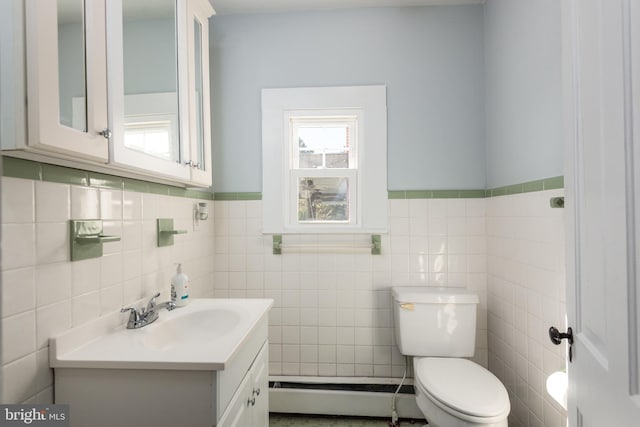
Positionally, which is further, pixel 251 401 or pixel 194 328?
pixel 194 328

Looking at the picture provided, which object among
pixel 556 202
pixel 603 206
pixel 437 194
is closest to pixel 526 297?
pixel 556 202

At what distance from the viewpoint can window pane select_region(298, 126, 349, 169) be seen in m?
2.13

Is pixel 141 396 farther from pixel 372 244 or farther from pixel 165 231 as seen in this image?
pixel 372 244

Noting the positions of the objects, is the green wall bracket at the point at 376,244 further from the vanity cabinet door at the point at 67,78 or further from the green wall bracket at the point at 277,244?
the vanity cabinet door at the point at 67,78

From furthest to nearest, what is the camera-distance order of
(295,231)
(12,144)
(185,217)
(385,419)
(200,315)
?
(295,231) < (385,419) < (185,217) < (200,315) < (12,144)

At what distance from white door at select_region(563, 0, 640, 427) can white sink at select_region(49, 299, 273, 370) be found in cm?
89

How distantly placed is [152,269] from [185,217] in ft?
1.24

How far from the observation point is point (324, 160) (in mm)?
2127

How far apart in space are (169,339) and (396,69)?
74.6 inches

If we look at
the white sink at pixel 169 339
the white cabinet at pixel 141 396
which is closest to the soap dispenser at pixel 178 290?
the white sink at pixel 169 339

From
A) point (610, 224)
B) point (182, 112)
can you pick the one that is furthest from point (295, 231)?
point (610, 224)

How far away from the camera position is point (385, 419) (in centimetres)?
193

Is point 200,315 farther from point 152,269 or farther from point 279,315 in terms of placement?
point 279,315

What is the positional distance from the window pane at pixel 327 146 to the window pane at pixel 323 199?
0.35 feet
